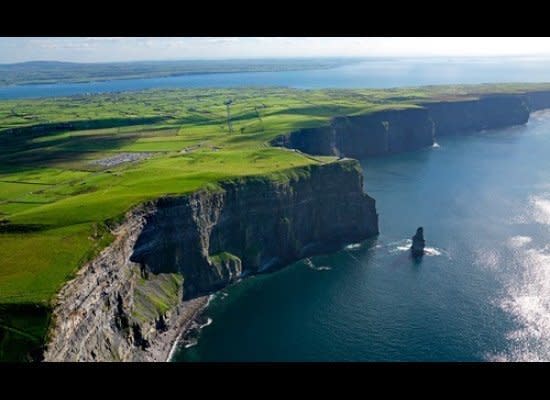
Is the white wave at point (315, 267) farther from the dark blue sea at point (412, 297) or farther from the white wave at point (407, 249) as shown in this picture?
the white wave at point (407, 249)

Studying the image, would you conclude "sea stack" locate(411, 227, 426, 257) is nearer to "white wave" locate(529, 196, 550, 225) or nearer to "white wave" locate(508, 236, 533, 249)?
"white wave" locate(508, 236, 533, 249)

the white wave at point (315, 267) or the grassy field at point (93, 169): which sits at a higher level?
the grassy field at point (93, 169)

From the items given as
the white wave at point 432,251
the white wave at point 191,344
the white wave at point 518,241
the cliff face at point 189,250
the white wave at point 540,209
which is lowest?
the white wave at point 191,344

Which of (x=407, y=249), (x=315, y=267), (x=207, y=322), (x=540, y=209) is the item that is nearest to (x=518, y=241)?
(x=407, y=249)

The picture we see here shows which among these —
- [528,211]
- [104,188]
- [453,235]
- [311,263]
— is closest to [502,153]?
[528,211]

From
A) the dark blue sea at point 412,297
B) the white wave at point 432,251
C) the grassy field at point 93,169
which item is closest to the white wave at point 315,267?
the dark blue sea at point 412,297

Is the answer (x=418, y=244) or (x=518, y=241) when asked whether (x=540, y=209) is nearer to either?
(x=518, y=241)
